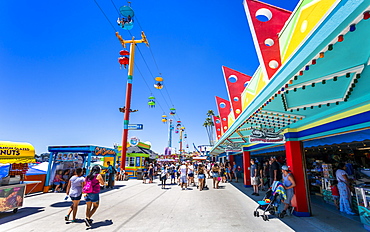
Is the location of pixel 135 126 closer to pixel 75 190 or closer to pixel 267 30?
pixel 75 190

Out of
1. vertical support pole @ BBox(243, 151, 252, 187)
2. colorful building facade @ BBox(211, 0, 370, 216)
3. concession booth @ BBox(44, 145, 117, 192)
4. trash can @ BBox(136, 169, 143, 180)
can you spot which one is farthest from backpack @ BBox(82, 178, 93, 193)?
trash can @ BBox(136, 169, 143, 180)

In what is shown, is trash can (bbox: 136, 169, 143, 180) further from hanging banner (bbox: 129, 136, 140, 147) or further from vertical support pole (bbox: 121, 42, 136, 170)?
hanging banner (bbox: 129, 136, 140, 147)

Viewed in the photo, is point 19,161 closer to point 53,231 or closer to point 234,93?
point 53,231

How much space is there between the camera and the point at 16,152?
6.85m

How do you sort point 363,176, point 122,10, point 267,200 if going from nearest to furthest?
1. point 267,200
2. point 363,176
3. point 122,10

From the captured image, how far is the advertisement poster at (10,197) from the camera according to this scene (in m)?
6.12

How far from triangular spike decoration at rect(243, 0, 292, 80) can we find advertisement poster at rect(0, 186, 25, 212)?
29.5 ft

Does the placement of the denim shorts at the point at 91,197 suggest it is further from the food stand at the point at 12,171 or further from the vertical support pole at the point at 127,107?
the vertical support pole at the point at 127,107

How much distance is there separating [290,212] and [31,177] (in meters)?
12.6

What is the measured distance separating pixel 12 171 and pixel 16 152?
0.66 m

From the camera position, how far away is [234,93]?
10.7 meters

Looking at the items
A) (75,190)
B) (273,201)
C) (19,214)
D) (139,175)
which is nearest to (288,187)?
(273,201)

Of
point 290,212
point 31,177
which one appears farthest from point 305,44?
point 31,177

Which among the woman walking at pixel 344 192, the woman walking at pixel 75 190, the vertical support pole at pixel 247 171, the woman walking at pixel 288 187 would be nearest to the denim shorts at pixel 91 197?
the woman walking at pixel 75 190
